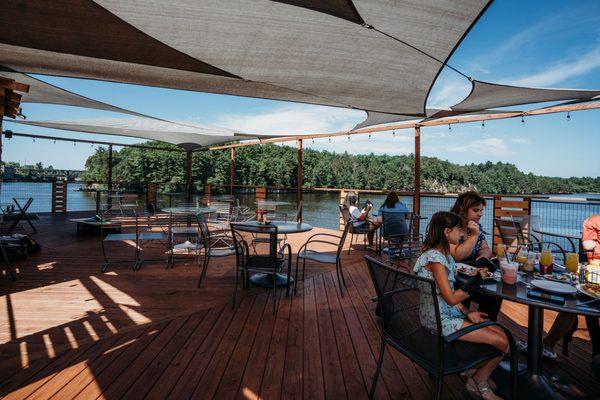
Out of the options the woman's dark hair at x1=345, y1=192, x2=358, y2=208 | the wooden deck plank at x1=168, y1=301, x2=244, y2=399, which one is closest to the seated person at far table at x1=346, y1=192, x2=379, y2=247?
the woman's dark hair at x1=345, y1=192, x2=358, y2=208

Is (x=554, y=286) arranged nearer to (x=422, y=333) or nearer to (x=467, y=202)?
(x=422, y=333)

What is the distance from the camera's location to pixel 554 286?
1742 mm

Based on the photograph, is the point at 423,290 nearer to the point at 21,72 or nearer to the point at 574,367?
the point at 574,367

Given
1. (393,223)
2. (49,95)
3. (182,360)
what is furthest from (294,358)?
(49,95)

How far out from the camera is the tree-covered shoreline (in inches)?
647

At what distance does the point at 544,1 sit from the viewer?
10.3 metres

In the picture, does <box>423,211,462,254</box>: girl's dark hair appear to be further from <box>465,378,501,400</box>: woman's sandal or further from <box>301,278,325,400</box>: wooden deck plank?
<box>301,278,325,400</box>: wooden deck plank

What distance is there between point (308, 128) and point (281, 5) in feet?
17.8

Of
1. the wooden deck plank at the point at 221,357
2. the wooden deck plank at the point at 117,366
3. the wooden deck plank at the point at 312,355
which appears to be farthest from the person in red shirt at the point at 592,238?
the wooden deck plank at the point at 117,366

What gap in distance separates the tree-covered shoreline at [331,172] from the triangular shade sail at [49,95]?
16.8 ft

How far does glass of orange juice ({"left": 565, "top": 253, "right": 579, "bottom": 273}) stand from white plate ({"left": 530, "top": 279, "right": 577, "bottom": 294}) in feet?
0.97

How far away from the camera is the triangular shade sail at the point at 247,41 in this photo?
7.62ft

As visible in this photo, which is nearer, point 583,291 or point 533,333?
point 583,291

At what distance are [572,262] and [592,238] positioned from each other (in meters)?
1.34
